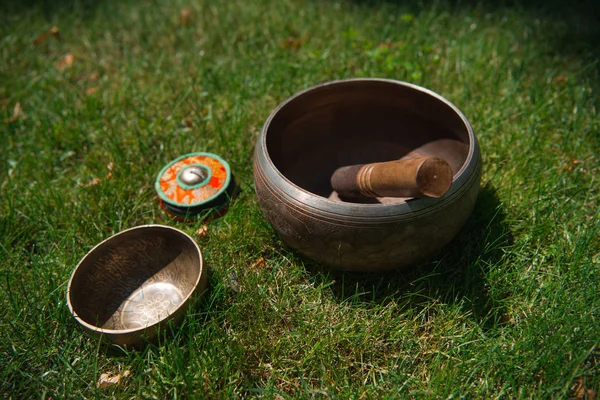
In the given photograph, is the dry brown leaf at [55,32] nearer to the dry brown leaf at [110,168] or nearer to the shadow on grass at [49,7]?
the shadow on grass at [49,7]

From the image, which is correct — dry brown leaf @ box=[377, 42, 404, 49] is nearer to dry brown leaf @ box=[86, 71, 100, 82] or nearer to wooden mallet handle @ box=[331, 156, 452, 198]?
wooden mallet handle @ box=[331, 156, 452, 198]

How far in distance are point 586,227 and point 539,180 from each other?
1.17 ft

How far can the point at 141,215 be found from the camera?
8.71 ft

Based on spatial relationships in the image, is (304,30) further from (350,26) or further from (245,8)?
(245,8)

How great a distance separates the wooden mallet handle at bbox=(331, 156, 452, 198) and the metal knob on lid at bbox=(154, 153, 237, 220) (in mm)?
752

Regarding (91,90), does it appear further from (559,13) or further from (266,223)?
(559,13)

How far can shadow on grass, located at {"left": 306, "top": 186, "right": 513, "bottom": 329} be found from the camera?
2107mm

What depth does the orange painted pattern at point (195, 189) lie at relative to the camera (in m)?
2.55

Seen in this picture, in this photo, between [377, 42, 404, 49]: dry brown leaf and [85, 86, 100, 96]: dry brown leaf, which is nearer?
[85, 86, 100, 96]: dry brown leaf

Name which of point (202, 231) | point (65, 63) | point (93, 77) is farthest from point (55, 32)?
point (202, 231)

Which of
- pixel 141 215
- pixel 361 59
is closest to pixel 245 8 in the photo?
pixel 361 59

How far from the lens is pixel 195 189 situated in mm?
2576

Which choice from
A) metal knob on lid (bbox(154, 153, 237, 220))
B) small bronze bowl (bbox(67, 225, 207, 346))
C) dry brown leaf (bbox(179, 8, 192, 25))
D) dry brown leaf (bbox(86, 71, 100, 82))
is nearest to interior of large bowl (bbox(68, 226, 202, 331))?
small bronze bowl (bbox(67, 225, 207, 346))

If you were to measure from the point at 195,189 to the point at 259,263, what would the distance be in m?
0.54
